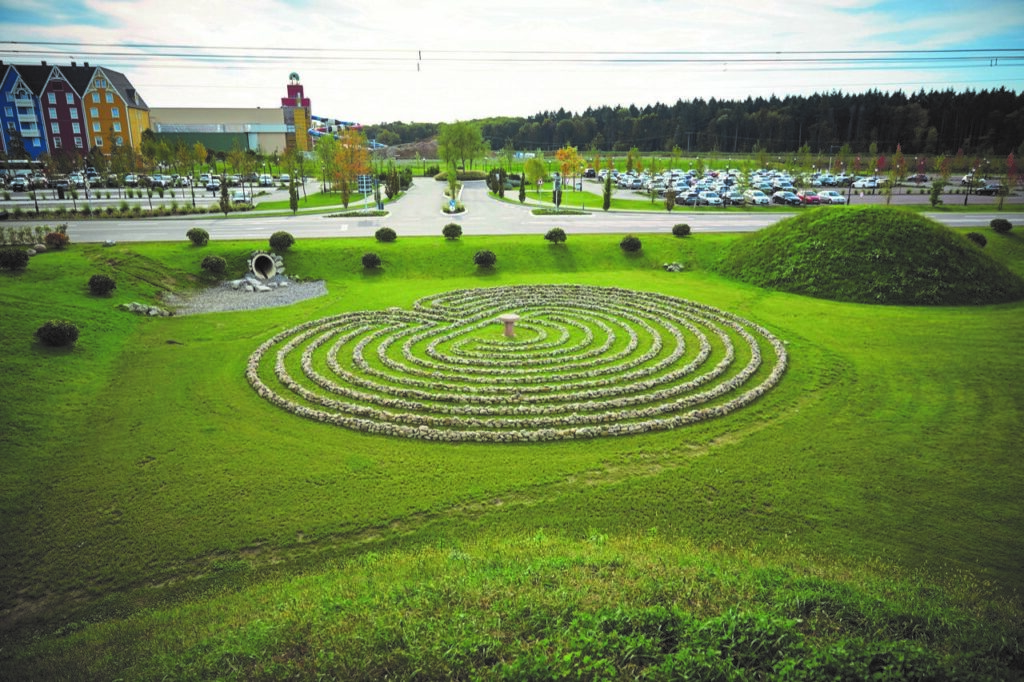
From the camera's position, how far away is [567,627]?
846 centimetres

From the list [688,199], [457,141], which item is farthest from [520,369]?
[457,141]

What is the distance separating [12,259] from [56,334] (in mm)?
11501

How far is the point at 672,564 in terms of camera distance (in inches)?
422

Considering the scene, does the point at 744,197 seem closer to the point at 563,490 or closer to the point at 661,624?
the point at 563,490

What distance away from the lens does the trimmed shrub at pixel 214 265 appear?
115 feet

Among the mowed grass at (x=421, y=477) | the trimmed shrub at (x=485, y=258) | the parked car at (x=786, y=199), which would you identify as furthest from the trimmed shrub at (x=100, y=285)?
the parked car at (x=786, y=199)

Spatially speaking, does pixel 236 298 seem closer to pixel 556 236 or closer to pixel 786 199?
pixel 556 236

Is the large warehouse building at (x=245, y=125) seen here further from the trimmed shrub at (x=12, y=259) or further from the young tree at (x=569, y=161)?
the trimmed shrub at (x=12, y=259)

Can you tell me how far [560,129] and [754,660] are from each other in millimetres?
191817

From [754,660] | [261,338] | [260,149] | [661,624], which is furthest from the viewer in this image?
[260,149]

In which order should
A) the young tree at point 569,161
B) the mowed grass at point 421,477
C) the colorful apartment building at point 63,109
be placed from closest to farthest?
the mowed grass at point 421,477
the young tree at point 569,161
the colorful apartment building at point 63,109

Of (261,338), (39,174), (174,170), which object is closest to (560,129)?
(174,170)

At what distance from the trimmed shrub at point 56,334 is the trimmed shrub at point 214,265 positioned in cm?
1410

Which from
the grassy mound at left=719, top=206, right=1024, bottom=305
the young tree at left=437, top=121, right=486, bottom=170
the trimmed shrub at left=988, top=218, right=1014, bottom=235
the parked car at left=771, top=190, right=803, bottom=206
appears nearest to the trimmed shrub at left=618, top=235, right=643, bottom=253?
the grassy mound at left=719, top=206, right=1024, bottom=305
